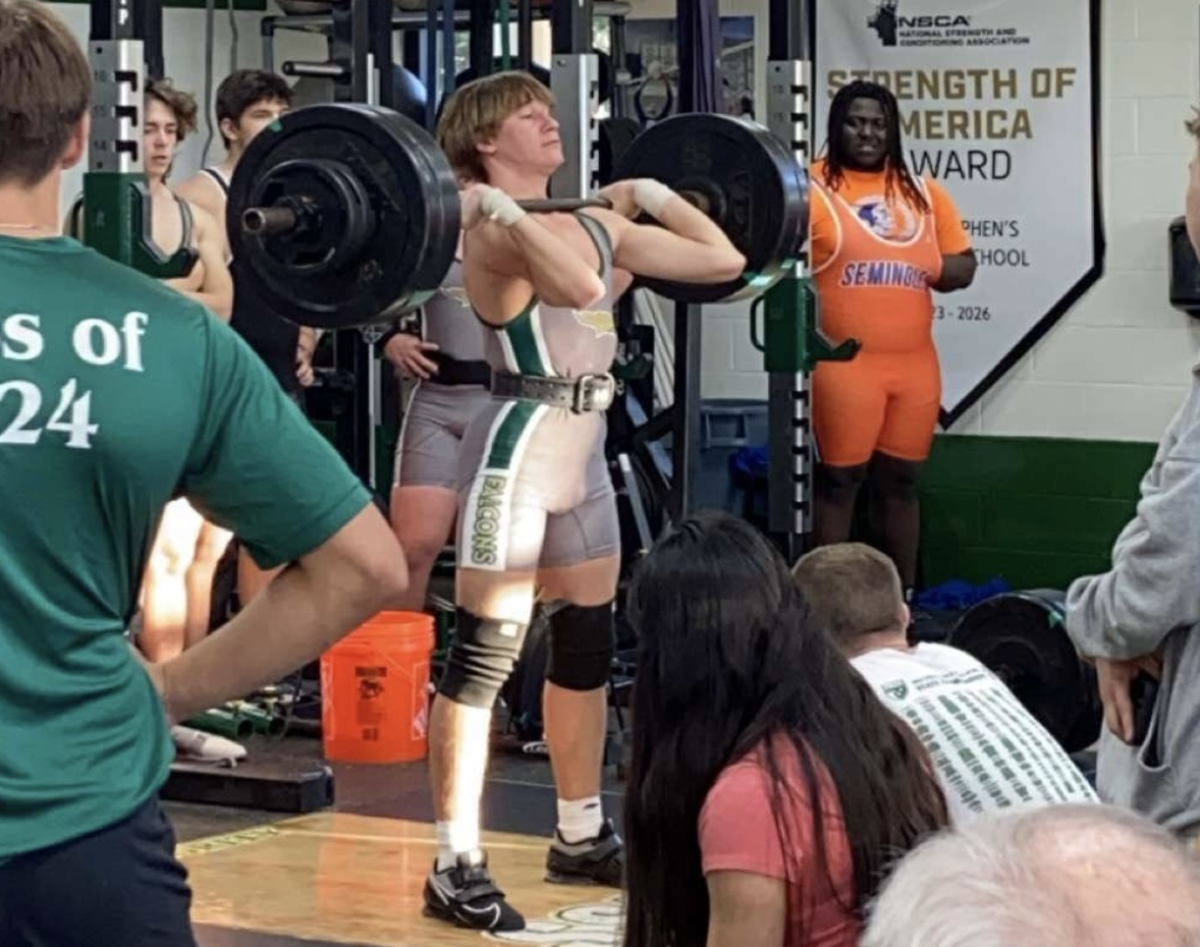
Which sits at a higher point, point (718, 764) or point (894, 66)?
point (894, 66)

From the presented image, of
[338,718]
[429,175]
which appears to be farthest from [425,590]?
[429,175]

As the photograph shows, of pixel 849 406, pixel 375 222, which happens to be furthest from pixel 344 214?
pixel 849 406

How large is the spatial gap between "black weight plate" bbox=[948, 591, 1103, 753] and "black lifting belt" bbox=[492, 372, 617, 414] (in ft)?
3.36

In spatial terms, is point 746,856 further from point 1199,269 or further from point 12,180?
point 1199,269

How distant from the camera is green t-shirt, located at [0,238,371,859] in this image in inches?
70.7

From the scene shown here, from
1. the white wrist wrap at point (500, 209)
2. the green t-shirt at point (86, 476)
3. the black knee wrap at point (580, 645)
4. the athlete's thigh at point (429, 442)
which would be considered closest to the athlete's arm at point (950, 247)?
the athlete's thigh at point (429, 442)

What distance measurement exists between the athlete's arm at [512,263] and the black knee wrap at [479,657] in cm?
50

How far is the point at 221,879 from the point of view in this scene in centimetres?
420

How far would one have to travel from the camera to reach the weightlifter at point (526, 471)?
12.5ft

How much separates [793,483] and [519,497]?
106cm

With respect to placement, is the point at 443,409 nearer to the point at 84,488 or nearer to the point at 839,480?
the point at 839,480

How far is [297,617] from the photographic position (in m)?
1.95

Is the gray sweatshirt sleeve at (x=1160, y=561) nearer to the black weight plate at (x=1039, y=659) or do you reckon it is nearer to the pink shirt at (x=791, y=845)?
the pink shirt at (x=791, y=845)

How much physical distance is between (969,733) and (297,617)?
36.3 inches
